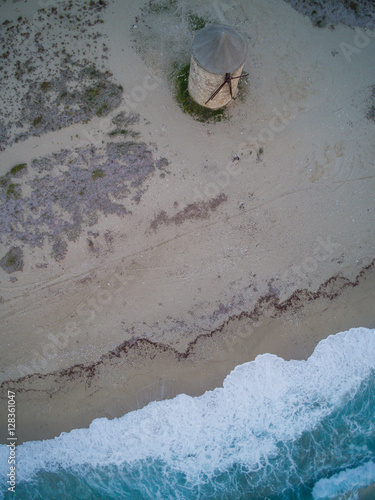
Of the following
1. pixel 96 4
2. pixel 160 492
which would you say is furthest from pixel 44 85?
pixel 160 492

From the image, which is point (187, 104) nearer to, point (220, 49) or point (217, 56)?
point (217, 56)

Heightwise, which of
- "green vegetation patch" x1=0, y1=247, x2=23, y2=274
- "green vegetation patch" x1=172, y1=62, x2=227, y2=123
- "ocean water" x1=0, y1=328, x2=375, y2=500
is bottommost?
"ocean water" x1=0, y1=328, x2=375, y2=500

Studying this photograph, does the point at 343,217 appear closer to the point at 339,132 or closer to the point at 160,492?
the point at 339,132

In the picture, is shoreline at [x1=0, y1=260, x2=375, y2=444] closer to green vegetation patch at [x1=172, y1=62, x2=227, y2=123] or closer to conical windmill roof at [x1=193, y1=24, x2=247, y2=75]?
green vegetation patch at [x1=172, y1=62, x2=227, y2=123]

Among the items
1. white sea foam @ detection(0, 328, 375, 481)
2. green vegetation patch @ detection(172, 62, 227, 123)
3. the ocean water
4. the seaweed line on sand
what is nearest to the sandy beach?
the seaweed line on sand

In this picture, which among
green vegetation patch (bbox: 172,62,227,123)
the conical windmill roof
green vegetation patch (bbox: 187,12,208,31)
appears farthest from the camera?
green vegetation patch (bbox: 187,12,208,31)

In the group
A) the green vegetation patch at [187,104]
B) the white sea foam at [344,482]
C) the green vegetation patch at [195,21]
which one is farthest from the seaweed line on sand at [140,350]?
the green vegetation patch at [195,21]

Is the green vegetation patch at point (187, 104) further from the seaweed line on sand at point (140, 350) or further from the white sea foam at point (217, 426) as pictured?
the white sea foam at point (217, 426)

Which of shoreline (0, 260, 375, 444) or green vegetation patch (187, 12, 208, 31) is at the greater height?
green vegetation patch (187, 12, 208, 31)
